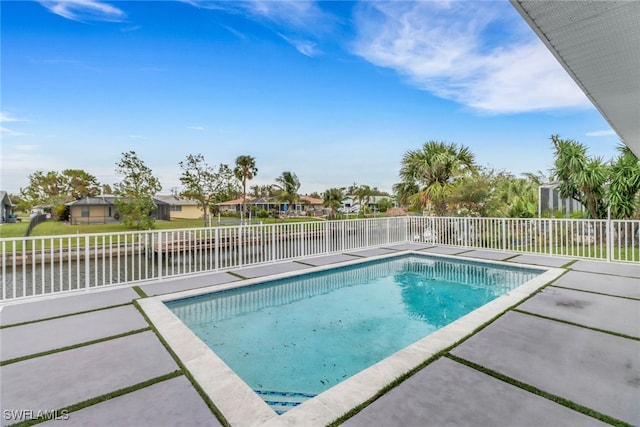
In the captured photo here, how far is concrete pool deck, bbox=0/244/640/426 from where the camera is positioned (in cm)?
175

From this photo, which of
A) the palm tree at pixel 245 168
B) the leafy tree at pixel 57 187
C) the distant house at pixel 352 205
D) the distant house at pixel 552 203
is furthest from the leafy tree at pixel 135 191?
the distant house at pixel 352 205

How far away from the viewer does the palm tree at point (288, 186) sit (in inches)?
1548

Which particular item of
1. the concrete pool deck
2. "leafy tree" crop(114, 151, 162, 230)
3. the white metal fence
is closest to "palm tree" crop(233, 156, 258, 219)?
"leafy tree" crop(114, 151, 162, 230)

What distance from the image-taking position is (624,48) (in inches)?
63.1

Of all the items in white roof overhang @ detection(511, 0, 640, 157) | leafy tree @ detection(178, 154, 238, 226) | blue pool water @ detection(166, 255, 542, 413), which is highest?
leafy tree @ detection(178, 154, 238, 226)

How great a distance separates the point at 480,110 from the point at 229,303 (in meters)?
12.8

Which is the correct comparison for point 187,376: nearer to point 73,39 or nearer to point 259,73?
point 73,39

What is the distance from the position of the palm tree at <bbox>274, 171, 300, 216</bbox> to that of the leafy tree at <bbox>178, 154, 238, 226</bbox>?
17093 millimetres

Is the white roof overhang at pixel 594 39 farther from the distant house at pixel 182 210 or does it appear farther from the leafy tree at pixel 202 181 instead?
the distant house at pixel 182 210

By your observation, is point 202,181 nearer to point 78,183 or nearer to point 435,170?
point 435,170

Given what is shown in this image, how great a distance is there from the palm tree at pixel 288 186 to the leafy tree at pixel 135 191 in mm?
18923

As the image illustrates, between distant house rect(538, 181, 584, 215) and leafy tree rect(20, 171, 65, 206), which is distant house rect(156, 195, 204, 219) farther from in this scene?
distant house rect(538, 181, 584, 215)

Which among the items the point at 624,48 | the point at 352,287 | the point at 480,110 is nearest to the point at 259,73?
the point at 352,287

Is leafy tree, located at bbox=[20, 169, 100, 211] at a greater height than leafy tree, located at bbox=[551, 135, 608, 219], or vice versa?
leafy tree, located at bbox=[20, 169, 100, 211]
